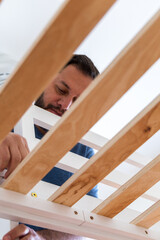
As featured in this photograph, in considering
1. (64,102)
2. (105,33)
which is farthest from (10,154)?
(105,33)

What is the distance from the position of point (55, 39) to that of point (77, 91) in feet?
3.05

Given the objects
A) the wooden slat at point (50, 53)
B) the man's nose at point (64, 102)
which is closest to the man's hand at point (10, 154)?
the wooden slat at point (50, 53)

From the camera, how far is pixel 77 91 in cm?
147

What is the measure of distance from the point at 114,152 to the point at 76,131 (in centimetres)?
11

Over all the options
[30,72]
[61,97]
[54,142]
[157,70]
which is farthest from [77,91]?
[157,70]

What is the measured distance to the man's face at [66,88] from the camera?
1471 mm

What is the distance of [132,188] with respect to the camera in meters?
0.85

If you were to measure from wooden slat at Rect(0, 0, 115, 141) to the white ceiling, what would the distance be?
1573mm

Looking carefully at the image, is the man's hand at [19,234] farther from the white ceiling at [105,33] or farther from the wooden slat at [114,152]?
the white ceiling at [105,33]

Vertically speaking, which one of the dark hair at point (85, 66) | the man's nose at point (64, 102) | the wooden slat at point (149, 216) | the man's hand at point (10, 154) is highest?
the dark hair at point (85, 66)

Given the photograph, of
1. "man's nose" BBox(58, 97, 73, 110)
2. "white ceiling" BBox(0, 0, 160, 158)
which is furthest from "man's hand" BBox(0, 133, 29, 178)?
"white ceiling" BBox(0, 0, 160, 158)

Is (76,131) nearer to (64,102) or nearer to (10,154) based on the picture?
(10,154)

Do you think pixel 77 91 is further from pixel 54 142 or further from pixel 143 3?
pixel 143 3

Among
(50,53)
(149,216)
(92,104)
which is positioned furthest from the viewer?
(149,216)
